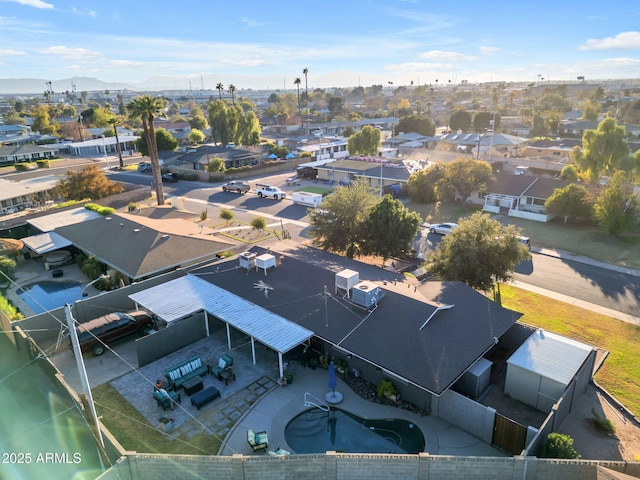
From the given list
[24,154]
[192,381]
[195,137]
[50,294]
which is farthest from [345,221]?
[195,137]

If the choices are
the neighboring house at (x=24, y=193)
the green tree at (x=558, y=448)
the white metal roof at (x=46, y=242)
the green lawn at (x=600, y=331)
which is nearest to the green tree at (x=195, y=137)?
the neighboring house at (x=24, y=193)

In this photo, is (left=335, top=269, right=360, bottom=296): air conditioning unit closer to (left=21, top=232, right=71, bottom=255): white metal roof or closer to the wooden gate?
the wooden gate

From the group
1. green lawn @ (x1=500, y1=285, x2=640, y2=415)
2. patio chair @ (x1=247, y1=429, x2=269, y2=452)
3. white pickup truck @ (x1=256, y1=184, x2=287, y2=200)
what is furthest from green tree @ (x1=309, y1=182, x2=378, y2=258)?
white pickup truck @ (x1=256, y1=184, x2=287, y2=200)

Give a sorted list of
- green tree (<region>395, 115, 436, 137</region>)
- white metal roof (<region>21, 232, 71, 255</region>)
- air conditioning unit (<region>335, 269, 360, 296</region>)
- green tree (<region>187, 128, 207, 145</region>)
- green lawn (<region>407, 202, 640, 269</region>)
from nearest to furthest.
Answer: air conditioning unit (<region>335, 269, 360, 296</region>) → white metal roof (<region>21, 232, 71, 255</region>) → green lawn (<region>407, 202, 640, 269</region>) → green tree (<region>187, 128, 207, 145</region>) → green tree (<region>395, 115, 436, 137</region>)

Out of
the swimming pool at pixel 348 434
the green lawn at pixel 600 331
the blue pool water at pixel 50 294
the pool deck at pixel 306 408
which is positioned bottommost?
the green lawn at pixel 600 331

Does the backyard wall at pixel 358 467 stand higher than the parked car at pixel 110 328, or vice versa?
the backyard wall at pixel 358 467

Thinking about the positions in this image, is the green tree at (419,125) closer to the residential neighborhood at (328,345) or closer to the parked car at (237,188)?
the parked car at (237,188)

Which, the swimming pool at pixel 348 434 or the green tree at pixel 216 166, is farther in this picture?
the green tree at pixel 216 166
